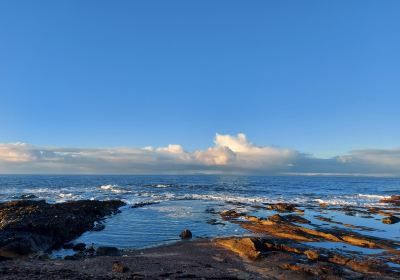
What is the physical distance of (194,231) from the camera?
3053 cm

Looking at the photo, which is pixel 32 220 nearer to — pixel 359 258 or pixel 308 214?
pixel 359 258

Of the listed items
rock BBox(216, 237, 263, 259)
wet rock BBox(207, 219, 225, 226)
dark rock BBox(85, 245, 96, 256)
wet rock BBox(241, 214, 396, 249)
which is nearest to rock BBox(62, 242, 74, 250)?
dark rock BBox(85, 245, 96, 256)

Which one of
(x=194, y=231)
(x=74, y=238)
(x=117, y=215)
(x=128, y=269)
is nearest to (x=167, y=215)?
(x=117, y=215)

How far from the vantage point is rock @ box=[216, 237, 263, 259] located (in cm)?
2090

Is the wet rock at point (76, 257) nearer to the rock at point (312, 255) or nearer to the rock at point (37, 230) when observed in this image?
the rock at point (37, 230)

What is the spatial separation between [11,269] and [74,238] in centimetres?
1173

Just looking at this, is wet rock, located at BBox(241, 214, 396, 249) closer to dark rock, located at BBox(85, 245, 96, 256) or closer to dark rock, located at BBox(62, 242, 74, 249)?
dark rock, located at BBox(85, 245, 96, 256)

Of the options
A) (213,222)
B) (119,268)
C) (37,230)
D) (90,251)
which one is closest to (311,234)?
(213,222)

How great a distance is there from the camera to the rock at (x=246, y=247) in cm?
2090

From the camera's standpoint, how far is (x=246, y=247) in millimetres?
21953

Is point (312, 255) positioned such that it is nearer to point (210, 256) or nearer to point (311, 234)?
point (210, 256)

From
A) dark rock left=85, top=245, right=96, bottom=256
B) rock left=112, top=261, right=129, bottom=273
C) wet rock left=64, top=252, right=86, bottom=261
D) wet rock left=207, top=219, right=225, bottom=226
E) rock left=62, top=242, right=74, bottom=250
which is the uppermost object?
rock left=112, top=261, right=129, bottom=273

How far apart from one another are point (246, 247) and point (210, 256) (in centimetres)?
244

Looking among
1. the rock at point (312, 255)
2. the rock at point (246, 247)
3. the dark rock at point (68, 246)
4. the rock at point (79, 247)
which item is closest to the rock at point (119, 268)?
the rock at point (79, 247)
